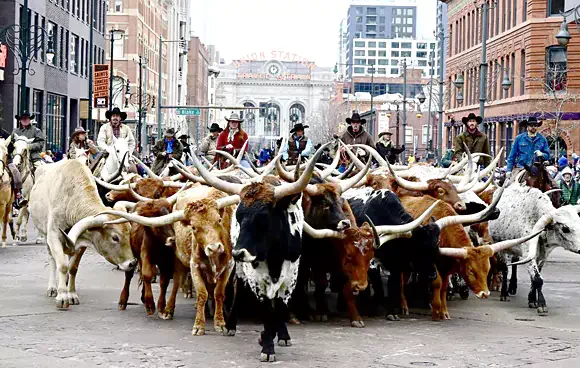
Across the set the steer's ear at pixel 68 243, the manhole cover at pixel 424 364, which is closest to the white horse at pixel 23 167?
the steer's ear at pixel 68 243

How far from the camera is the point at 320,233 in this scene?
1164 cm

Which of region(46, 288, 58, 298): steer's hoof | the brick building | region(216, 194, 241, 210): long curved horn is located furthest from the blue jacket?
the brick building

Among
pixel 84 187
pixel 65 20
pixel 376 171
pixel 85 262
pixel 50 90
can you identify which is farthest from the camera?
pixel 65 20

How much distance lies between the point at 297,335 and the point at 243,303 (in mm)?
1396

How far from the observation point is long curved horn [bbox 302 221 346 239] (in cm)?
1156

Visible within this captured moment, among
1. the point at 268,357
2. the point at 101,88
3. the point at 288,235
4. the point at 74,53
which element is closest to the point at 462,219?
the point at 288,235

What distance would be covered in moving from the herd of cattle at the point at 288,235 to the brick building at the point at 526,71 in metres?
33.3

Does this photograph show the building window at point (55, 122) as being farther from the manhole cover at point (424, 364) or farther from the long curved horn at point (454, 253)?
the manhole cover at point (424, 364)

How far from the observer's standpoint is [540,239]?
14.5 m

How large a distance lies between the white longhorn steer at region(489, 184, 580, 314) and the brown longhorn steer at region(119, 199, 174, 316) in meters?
4.17

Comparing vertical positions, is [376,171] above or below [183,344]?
above

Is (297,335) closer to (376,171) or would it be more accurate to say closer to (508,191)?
(376,171)

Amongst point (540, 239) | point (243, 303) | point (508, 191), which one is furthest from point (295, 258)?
point (508, 191)

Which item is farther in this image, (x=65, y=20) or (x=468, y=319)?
(x=65, y=20)
